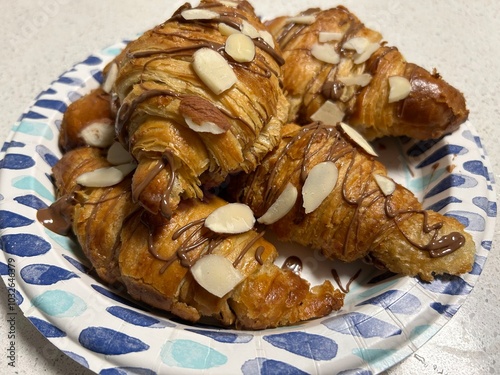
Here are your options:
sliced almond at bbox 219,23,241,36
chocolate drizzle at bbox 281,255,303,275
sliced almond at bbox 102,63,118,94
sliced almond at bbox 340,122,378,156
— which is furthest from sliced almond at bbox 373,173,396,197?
sliced almond at bbox 102,63,118,94

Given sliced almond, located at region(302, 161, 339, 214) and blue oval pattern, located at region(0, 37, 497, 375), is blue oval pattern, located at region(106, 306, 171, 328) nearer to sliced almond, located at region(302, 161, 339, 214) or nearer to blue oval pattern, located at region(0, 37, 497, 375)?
blue oval pattern, located at region(0, 37, 497, 375)

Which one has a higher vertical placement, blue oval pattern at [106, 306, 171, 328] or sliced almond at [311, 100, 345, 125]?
sliced almond at [311, 100, 345, 125]

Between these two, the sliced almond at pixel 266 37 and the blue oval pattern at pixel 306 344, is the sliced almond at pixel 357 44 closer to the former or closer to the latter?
the sliced almond at pixel 266 37

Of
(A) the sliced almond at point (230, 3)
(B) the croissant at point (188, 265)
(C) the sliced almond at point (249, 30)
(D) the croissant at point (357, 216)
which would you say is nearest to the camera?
(B) the croissant at point (188, 265)

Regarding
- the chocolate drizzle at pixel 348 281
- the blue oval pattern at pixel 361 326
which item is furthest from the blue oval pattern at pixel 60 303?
the chocolate drizzle at pixel 348 281

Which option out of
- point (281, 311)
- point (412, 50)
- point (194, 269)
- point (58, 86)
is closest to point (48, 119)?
point (58, 86)

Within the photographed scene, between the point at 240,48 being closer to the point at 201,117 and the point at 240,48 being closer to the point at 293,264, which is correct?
the point at 201,117

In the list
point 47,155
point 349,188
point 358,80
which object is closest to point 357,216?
point 349,188
